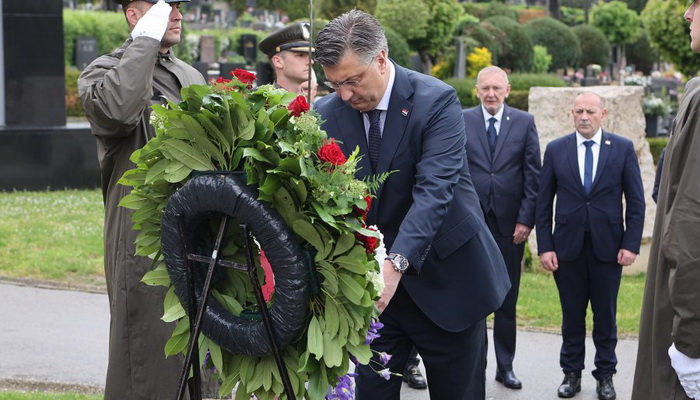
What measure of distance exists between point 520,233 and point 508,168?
18.0 inches

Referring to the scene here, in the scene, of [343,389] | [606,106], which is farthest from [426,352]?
[606,106]

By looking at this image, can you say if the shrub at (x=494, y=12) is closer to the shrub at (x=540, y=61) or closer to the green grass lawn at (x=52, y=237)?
the shrub at (x=540, y=61)

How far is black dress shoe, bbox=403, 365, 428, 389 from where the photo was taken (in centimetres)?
677

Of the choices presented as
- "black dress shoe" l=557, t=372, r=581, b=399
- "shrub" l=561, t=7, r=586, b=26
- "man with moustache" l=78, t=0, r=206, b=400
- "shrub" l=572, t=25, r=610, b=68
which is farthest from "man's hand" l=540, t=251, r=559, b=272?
"shrub" l=561, t=7, r=586, b=26

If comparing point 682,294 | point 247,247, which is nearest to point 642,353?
point 682,294

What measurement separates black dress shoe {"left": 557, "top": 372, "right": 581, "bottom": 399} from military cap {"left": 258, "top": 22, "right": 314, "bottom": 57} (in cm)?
265

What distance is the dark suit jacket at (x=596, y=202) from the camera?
6.76 m

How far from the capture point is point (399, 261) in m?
3.74

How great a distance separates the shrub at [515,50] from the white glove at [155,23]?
96.4ft

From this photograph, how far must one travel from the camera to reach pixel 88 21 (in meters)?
31.0

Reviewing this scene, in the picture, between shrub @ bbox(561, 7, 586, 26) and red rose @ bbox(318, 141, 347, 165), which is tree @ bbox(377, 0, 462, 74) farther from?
shrub @ bbox(561, 7, 586, 26)

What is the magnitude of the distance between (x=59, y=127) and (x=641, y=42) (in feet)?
138

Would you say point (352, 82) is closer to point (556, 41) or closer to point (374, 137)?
point (374, 137)

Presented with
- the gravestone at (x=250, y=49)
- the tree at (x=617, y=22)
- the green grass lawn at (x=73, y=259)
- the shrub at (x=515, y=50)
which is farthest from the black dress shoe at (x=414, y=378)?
the tree at (x=617, y=22)
